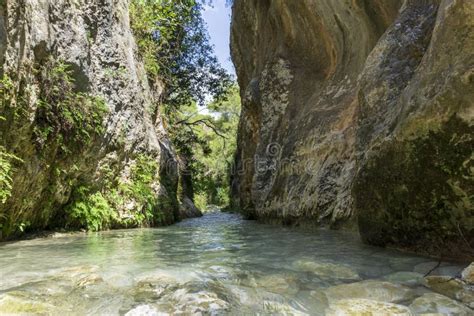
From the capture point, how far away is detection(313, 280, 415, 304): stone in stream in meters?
2.02

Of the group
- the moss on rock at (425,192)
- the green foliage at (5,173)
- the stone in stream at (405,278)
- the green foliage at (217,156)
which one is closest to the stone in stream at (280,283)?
the stone in stream at (405,278)

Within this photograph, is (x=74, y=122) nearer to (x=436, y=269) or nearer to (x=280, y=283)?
(x=280, y=283)

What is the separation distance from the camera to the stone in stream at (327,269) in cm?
252

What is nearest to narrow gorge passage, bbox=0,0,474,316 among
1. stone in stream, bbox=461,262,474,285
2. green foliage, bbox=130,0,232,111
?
stone in stream, bbox=461,262,474,285

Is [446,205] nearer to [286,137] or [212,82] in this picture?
[286,137]

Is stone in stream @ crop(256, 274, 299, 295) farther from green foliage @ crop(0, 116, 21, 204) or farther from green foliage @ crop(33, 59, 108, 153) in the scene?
green foliage @ crop(33, 59, 108, 153)

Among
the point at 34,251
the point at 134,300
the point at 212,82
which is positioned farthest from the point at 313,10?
the point at 212,82

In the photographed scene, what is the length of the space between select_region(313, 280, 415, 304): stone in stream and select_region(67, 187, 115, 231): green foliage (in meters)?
5.33

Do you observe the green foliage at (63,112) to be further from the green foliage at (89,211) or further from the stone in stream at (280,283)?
the stone in stream at (280,283)

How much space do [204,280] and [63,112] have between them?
422 centimetres

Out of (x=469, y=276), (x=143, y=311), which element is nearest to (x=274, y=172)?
(x=469, y=276)

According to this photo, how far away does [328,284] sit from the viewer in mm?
2320

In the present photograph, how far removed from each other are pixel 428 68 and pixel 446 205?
1149 millimetres

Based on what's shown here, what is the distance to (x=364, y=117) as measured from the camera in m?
4.79
